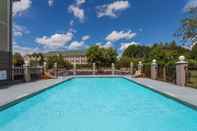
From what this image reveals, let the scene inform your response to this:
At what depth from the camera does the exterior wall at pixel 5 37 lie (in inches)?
597

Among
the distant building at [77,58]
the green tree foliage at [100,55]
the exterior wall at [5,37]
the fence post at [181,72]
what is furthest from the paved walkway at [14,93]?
the distant building at [77,58]

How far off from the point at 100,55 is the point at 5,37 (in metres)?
38.1

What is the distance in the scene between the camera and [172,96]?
10062 mm

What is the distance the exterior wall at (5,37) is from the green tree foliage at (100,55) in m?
37.4

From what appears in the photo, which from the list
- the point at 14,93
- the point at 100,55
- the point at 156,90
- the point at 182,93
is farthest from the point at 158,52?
the point at 14,93

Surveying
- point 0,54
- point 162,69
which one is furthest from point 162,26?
point 0,54

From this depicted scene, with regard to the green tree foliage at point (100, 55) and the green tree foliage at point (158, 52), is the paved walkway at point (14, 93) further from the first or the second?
the green tree foliage at point (100, 55)

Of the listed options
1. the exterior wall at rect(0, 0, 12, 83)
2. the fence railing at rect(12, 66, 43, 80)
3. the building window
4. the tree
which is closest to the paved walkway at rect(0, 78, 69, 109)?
the exterior wall at rect(0, 0, 12, 83)

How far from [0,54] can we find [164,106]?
365 inches

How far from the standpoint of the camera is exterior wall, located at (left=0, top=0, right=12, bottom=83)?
1516cm

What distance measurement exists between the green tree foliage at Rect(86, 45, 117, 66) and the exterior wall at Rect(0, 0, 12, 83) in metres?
37.4

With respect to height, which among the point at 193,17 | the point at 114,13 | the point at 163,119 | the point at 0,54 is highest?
the point at 114,13

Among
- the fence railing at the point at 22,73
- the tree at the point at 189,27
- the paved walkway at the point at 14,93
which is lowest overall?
the paved walkway at the point at 14,93

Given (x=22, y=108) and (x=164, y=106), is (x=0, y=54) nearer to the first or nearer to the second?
(x=22, y=108)
